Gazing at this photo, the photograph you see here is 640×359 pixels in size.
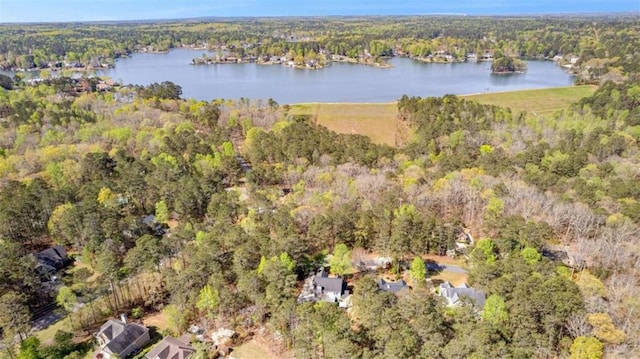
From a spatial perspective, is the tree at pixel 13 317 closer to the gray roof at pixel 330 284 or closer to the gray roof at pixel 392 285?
the gray roof at pixel 330 284

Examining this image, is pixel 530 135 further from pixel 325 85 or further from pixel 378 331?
pixel 325 85

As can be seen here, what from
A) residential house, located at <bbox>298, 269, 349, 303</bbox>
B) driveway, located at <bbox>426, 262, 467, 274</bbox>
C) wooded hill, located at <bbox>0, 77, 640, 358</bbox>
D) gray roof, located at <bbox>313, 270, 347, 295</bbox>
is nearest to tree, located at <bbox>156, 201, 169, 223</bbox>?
wooded hill, located at <bbox>0, 77, 640, 358</bbox>

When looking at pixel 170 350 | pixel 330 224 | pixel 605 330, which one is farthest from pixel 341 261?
pixel 605 330

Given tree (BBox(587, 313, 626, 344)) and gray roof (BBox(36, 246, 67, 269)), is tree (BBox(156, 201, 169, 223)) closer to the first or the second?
gray roof (BBox(36, 246, 67, 269))

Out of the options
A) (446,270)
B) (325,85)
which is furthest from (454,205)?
(325,85)

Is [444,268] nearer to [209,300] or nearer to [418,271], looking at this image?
[418,271]

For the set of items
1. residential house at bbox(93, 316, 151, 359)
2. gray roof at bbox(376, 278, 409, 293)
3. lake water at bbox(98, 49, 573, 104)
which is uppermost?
lake water at bbox(98, 49, 573, 104)
